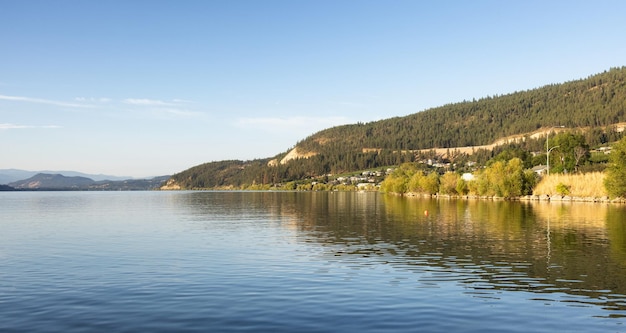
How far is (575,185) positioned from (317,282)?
139643 millimetres

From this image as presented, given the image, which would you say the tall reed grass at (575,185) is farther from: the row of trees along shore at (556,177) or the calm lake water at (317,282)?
the calm lake water at (317,282)

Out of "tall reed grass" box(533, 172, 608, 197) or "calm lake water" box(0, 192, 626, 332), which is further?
"tall reed grass" box(533, 172, 608, 197)

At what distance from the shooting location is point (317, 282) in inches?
1251

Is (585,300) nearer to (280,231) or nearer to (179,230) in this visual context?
(280,231)

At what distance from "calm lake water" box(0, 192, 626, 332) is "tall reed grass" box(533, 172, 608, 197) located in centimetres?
9248

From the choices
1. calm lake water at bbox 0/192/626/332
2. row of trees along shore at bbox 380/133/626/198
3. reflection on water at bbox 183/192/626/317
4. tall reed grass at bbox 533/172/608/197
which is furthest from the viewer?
tall reed grass at bbox 533/172/608/197

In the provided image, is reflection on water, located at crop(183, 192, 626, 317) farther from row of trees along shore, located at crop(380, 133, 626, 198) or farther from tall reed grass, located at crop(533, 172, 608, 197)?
tall reed grass, located at crop(533, 172, 608, 197)

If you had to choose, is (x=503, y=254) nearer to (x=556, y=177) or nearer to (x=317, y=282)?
(x=317, y=282)

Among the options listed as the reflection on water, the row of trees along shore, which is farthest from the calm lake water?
the row of trees along shore

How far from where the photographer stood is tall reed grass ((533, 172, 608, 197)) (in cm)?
14112

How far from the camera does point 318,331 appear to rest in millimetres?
21453

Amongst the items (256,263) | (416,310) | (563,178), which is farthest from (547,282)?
(563,178)

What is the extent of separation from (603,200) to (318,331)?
13484 centimetres

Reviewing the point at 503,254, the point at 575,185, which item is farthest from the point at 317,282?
the point at 575,185
